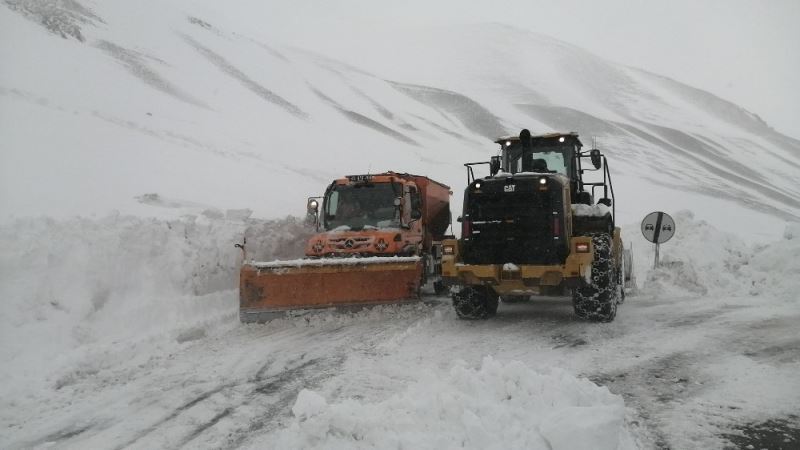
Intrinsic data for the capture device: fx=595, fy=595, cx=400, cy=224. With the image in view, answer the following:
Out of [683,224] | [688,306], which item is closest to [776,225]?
[683,224]

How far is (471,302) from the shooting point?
8.41 meters

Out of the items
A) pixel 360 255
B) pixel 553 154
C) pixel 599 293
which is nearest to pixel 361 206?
pixel 360 255

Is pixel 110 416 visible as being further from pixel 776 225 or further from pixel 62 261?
pixel 776 225

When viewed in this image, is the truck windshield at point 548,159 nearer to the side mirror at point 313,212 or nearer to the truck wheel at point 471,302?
the truck wheel at point 471,302

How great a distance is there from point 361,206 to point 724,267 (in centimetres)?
827

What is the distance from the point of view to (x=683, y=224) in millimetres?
15484

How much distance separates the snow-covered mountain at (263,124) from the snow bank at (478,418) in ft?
32.3


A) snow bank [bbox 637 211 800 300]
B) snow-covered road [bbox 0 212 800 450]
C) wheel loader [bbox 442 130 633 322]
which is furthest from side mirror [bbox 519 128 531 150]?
snow bank [bbox 637 211 800 300]

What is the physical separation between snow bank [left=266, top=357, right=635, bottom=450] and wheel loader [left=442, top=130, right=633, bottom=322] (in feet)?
11.5

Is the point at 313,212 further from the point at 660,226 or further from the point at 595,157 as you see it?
the point at 660,226

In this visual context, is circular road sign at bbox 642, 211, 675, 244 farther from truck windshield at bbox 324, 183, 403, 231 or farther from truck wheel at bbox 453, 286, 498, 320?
truck wheel at bbox 453, 286, 498, 320

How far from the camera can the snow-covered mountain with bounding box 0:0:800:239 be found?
57.1ft

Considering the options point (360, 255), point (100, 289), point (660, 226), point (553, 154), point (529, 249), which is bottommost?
point (100, 289)

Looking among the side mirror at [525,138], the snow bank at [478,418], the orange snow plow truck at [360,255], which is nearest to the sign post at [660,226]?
the orange snow plow truck at [360,255]
